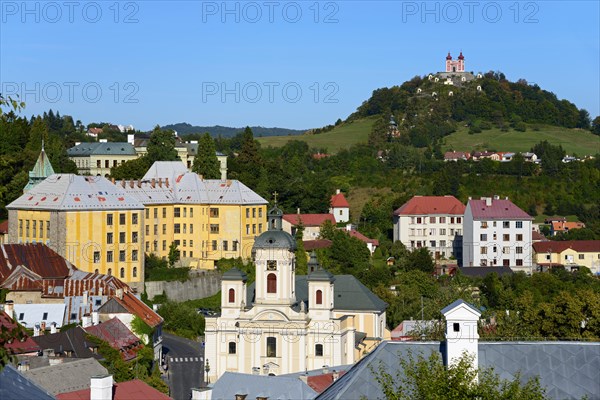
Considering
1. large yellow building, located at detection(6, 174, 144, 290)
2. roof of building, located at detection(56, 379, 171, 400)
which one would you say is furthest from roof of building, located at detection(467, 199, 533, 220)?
roof of building, located at detection(56, 379, 171, 400)

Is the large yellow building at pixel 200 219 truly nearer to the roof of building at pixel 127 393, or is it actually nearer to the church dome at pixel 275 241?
the church dome at pixel 275 241

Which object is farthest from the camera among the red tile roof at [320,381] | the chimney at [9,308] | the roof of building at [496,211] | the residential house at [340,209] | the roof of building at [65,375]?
the residential house at [340,209]

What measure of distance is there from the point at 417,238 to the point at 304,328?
2087 inches

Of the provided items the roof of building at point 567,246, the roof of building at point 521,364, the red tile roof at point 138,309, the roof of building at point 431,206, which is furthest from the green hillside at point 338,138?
the roof of building at point 521,364

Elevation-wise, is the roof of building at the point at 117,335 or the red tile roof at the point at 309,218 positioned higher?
the red tile roof at the point at 309,218

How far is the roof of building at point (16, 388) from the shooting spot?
1931 centimetres

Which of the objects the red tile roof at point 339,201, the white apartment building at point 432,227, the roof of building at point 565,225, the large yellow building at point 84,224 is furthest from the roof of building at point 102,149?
the large yellow building at point 84,224

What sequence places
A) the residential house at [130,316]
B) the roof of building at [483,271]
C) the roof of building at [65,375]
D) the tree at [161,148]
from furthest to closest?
the tree at [161,148]
the roof of building at [483,271]
the residential house at [130,316]
the roof of building at [65,375]

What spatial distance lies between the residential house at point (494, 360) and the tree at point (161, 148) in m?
77.9

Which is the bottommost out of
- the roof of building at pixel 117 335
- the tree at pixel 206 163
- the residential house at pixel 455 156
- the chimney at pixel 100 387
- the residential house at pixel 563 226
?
the roof of building at pixel 117 335

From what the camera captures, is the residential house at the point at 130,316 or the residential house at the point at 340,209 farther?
the residential house at the point at 340,209

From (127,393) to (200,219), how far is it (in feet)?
178

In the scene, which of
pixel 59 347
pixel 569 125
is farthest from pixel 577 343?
pixel 569 125

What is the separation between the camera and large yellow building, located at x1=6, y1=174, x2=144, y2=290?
80125mm
